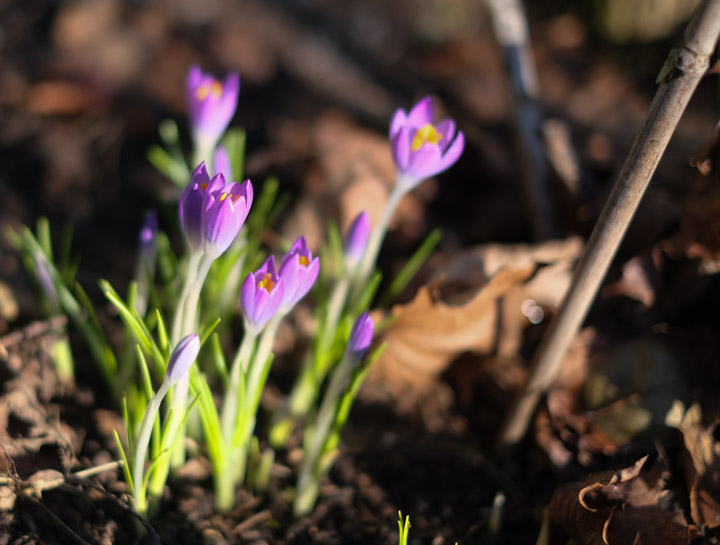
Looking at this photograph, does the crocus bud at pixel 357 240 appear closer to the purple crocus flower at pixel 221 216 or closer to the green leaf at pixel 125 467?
the purple crocus flower at pixel 221 216

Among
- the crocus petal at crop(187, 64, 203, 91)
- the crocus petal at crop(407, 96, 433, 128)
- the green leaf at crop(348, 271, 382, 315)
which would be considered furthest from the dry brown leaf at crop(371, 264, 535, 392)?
the crocus petal at crop(187, 64, 203, 91)

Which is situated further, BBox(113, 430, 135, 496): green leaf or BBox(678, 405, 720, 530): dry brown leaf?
BBox(678, 405, 720, 530): dry brown leaf

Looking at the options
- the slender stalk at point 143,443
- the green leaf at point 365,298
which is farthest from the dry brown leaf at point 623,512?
the slender stalk at point 143,443

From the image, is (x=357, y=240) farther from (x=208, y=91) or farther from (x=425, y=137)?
(x=208, y=91)

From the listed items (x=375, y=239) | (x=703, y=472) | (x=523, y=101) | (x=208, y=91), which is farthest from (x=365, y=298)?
Result: (x=523, y=101)

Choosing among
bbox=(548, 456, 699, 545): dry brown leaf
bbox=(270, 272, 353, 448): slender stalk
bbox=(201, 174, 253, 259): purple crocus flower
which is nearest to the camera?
bbox=(201, 174, 253, 259): purple crocus flower

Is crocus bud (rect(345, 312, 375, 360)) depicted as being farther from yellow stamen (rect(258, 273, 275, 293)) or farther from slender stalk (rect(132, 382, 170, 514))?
slender stalk (rect(132, 382, 170, 514))

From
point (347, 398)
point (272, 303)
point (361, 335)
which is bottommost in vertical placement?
point (347, 398)
